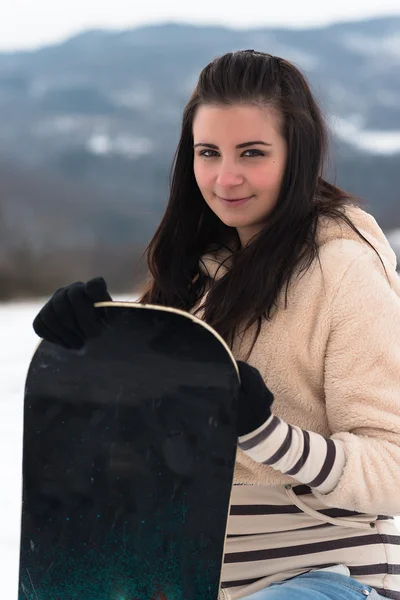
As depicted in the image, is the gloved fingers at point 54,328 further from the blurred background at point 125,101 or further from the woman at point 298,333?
the blurred background at point 125,101

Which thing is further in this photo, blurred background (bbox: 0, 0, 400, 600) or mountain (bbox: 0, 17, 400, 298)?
mountain (bbox: 0, 17, 400, 298)

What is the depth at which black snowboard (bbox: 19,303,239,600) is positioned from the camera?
1137 millimetres

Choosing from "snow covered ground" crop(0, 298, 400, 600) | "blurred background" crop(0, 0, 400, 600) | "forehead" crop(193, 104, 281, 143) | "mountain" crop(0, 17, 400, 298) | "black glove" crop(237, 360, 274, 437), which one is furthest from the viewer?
"mountain" crop(0, 17, 400, 298)

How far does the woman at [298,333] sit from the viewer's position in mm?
1137

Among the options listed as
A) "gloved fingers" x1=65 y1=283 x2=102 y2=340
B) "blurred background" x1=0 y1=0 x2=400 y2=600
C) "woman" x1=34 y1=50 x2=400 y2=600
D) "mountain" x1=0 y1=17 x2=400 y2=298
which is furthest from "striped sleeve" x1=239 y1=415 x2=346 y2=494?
"mountain" x1=0 y1=17 x2=400 y2=298

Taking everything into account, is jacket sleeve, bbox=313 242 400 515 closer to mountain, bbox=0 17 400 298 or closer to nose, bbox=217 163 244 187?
nose, bbox=217 163 244 187

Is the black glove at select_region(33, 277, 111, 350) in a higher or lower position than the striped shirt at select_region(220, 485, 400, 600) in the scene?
higher

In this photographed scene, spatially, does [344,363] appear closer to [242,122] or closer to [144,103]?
[242,122]

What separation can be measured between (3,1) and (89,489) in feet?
25.5

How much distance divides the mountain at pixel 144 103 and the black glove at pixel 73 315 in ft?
22.7

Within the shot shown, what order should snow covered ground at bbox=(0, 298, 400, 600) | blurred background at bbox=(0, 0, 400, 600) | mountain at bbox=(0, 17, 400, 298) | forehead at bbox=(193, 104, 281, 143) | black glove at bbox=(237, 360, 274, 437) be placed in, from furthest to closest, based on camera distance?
mountain at bbox=(0, 17, 400, 298), blurred background at bbox=(0, 0, 400, 600), snow covered ground at bbox=(0, 298, 400, 600), forehead at bbox=(193, 104, 281, 143), black glove at bbox=(237, 360, 274, 437)

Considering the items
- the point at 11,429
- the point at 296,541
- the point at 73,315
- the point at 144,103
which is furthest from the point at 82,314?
the point at 144,103

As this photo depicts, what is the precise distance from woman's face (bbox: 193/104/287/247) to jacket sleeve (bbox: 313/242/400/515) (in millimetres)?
190

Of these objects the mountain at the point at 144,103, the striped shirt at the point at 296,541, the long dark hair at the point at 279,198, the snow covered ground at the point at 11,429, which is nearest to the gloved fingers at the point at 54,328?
the long dark hair at the point at 279,198
